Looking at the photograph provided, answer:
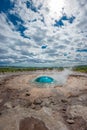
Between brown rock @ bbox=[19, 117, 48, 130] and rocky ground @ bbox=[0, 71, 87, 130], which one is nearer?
brown rock @ bbox=[19, 117, 48, 130]

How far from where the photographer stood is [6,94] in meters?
24.3

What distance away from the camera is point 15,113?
16.2m

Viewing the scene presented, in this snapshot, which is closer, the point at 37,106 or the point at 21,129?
the point at 21,129

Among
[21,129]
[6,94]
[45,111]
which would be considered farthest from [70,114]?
[6,94]

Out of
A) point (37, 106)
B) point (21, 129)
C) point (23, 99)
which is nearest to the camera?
point (21, 129)

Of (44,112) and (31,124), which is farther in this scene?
(44,112)

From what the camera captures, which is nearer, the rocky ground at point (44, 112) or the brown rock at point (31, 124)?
the brown rock at point (31, 124)

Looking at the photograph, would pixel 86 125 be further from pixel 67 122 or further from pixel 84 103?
pixel 84 103

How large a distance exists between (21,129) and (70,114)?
656cm

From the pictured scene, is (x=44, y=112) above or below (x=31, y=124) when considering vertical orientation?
above

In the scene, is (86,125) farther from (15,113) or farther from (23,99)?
(23,99)

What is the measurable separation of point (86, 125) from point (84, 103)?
19.9 feet

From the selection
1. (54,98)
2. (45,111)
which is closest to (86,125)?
(45,111)

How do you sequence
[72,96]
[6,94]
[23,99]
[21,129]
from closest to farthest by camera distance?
[21,129]
[23,99]
[72,96]
[6,94]
